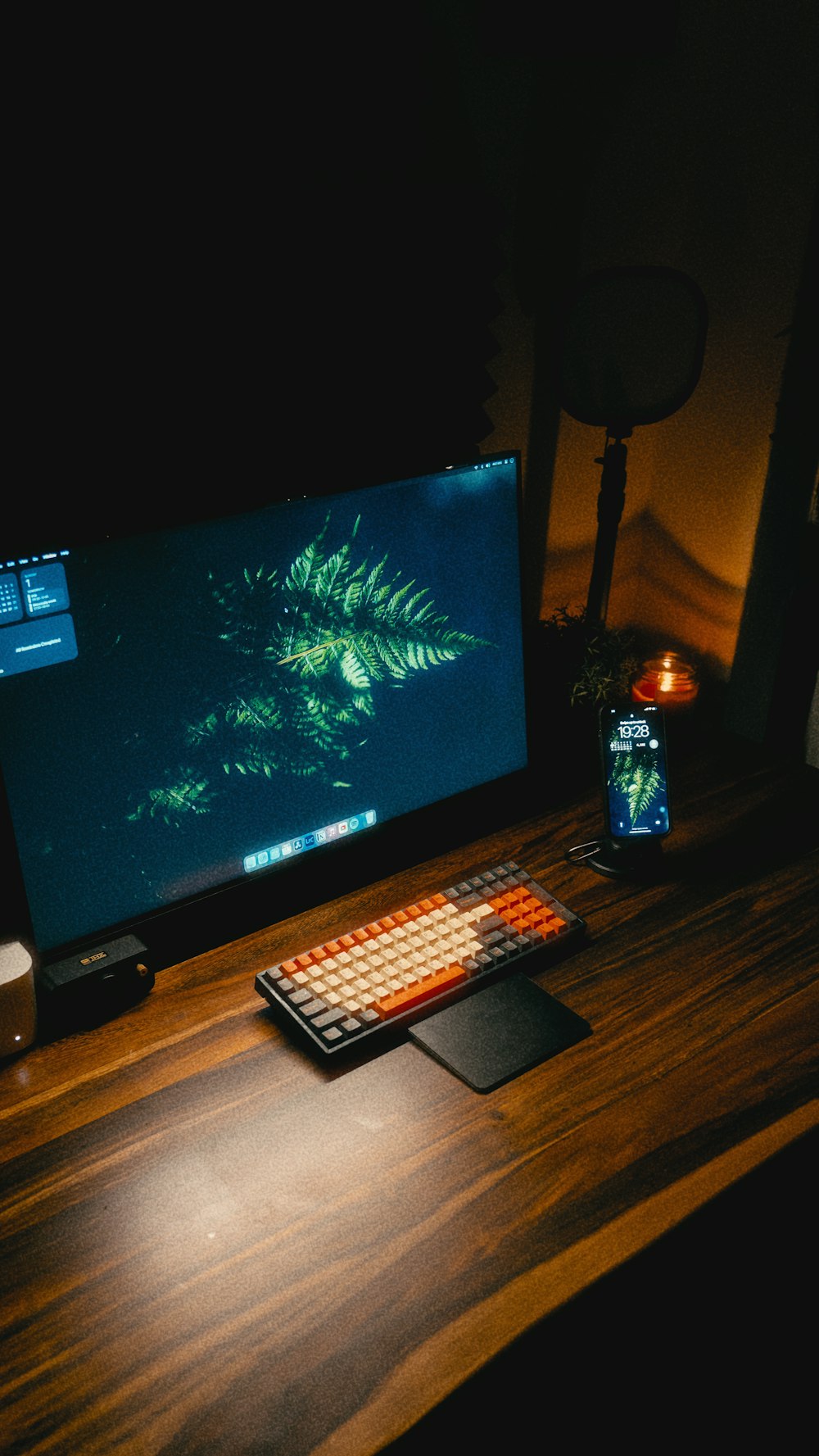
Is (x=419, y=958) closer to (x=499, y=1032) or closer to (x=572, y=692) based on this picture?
(x=499, y=1032)

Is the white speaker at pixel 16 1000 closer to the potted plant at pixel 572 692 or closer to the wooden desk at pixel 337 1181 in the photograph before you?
the wooden desk at pixel 337 1181

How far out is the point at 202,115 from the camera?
1.13m

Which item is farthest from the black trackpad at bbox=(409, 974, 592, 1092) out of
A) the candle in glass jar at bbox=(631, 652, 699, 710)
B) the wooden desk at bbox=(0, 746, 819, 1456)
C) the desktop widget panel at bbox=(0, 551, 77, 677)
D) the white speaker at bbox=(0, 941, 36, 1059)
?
the candle in glass jar at bbox=(631, 652, 699, 710)

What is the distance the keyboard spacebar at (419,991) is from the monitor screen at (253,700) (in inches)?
8.5

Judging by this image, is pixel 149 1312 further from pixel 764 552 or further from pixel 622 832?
pixel 764 552

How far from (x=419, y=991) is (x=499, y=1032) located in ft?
0.31

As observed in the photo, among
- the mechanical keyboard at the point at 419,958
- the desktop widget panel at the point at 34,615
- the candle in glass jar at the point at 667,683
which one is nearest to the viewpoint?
the desktop widget panel at the point at 34,615

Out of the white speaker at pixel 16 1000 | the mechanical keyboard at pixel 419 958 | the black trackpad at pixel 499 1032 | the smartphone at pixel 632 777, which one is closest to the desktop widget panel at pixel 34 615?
the white speaker at pixel 16 1000

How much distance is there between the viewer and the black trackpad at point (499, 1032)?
1.04m

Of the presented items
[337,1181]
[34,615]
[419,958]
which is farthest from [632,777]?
[34,615]

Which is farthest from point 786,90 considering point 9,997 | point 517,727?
point 9,997

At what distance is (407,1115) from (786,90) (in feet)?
4.91

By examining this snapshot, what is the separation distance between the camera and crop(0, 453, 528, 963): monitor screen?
1012 millimetres

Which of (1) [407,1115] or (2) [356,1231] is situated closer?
(2) [356,1231]
